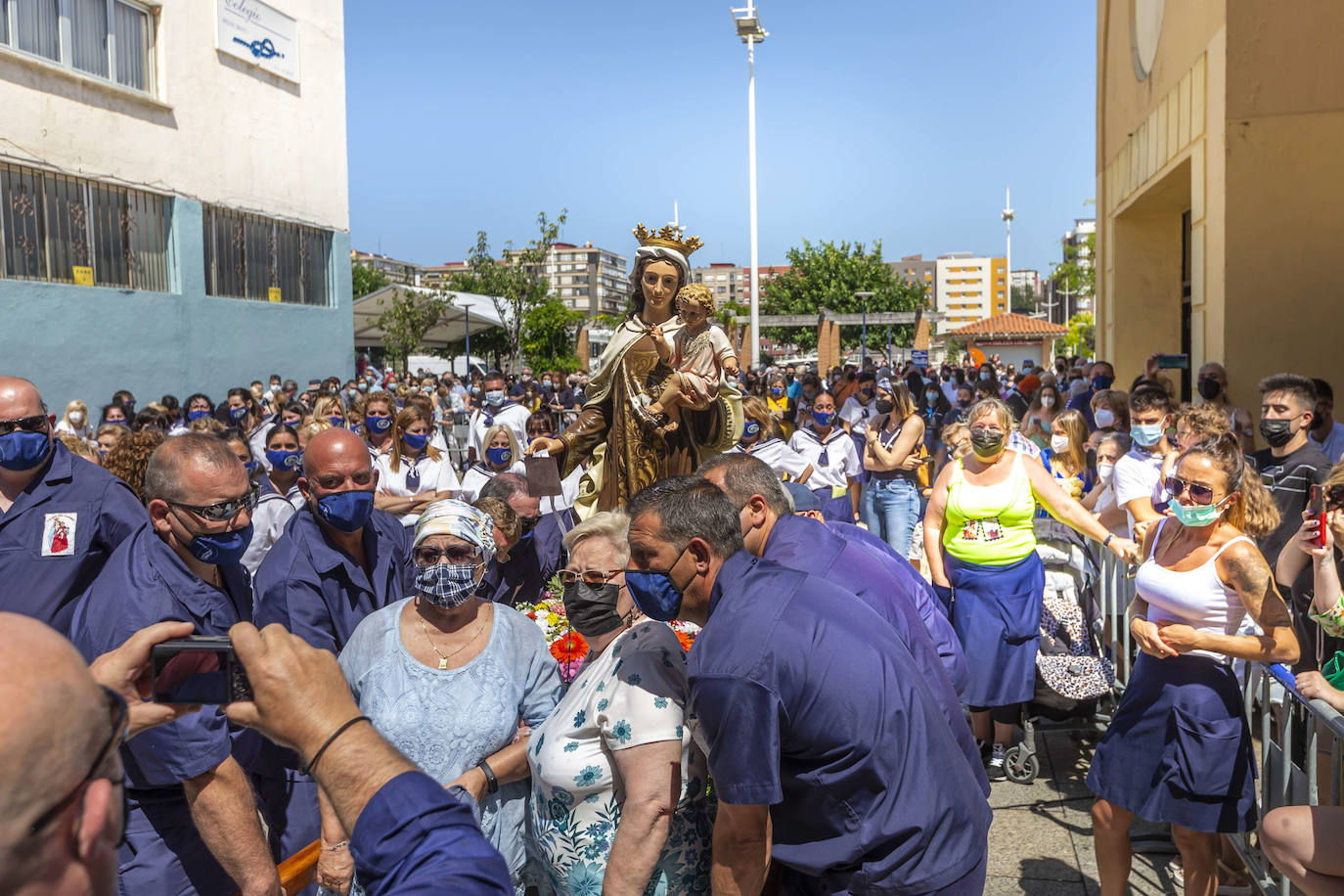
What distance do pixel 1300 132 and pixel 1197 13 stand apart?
1816mm

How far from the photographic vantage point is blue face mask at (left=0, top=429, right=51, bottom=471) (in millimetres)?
4602

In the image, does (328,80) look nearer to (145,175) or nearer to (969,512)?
(145,175)

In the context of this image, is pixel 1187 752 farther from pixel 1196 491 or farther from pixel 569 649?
pixel 569 649

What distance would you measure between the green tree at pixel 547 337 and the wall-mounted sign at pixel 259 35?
11289mm

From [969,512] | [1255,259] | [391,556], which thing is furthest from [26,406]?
[1255,259]

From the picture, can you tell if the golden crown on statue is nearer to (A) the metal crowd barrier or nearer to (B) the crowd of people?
(B) the crowd of people

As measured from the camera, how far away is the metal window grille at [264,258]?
19047 mm

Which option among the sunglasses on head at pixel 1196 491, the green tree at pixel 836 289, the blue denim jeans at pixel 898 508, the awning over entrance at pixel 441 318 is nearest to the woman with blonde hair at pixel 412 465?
the blue denim jeans at pixel 898 508

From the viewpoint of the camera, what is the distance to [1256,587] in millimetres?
3648

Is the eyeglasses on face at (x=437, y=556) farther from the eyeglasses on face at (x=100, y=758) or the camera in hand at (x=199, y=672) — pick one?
the eyeglasses on face at (x=100, y=758)

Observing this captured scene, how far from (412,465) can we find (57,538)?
3.56 meters

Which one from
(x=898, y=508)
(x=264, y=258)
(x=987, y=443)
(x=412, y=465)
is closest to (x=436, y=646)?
(x=987, y=443)

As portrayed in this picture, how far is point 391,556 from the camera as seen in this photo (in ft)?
13.4

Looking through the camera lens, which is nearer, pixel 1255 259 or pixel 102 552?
pixel 102 552
